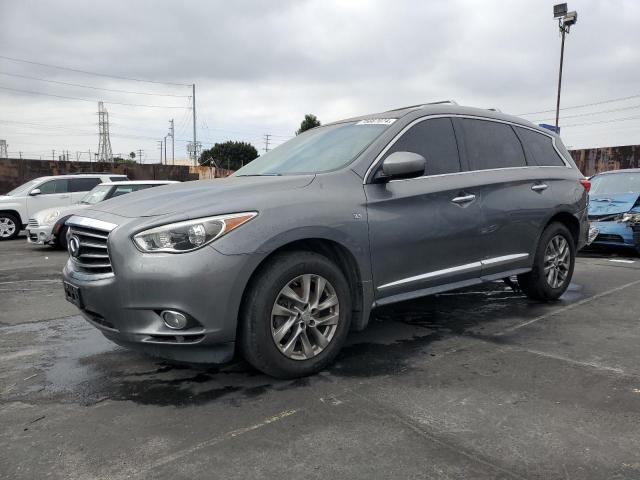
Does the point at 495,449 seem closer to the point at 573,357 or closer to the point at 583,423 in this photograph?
the point at 583,423

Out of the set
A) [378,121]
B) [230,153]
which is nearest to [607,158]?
[378,121]

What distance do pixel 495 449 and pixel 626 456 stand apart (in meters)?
0.58

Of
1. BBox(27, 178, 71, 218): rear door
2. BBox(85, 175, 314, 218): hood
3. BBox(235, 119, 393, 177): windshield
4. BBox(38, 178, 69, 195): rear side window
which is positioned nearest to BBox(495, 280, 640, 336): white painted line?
BBox(235, 119, 393, 177): windshield

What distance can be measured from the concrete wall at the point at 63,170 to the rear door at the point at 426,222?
59.0 ft

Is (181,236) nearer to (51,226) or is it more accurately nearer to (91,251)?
(91,251)

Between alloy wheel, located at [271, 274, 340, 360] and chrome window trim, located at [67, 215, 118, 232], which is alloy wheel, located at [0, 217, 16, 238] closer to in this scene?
chrome window trim, located at [67, 215, 118, 232]

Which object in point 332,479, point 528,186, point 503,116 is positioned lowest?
point 332,479

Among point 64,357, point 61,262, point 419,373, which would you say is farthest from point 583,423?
point 61,262

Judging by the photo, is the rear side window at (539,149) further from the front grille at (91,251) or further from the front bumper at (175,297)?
the front grille at (91,251)

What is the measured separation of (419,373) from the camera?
3453 millimetres

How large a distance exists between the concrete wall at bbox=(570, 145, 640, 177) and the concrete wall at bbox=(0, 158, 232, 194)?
57.7ft

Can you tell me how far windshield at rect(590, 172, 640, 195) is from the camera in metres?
9.63

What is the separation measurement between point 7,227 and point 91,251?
12.8 m

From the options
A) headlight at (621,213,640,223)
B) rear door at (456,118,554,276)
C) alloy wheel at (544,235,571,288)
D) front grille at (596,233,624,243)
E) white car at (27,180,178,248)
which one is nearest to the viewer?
rear door at (456,118,554,276)
